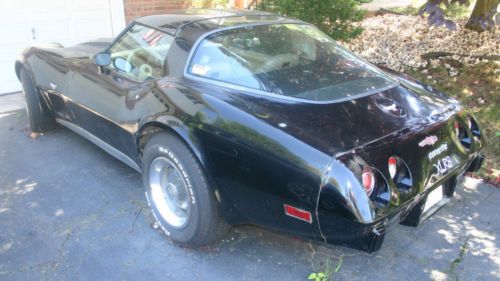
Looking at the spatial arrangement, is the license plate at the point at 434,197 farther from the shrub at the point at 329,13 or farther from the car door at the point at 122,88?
the shrub at the point at 329,13

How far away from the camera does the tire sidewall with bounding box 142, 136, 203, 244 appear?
2660 mm

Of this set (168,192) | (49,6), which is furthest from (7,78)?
(168,192)

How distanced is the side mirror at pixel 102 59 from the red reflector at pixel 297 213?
1.97 metres

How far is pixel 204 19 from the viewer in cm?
329

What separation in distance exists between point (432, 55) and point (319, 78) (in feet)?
12.3

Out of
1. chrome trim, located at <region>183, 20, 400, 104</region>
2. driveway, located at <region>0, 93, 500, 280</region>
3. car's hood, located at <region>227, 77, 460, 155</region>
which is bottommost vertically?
driveway, located at <region>0, 93, 500, 280</region>

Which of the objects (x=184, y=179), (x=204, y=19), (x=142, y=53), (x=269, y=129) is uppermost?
(x=204, y=19)

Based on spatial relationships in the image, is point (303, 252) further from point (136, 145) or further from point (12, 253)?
point (12, 253)

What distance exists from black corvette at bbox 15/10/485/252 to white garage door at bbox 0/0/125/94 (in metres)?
3.48

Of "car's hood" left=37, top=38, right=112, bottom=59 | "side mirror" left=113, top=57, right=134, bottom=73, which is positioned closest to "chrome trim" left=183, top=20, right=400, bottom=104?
"side mirror" left=113, top=57, right=134, bottom=73

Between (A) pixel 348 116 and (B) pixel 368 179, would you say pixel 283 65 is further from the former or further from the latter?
(B) pixel 368 179

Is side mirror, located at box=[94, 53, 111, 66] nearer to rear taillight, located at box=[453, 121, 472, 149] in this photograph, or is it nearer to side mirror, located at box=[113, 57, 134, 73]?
side mirror, located at box=[113, 57, 134, 73]

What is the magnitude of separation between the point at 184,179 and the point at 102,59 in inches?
52.9

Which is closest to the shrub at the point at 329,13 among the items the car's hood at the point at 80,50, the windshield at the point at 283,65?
the car's hood at the point at 80,50
